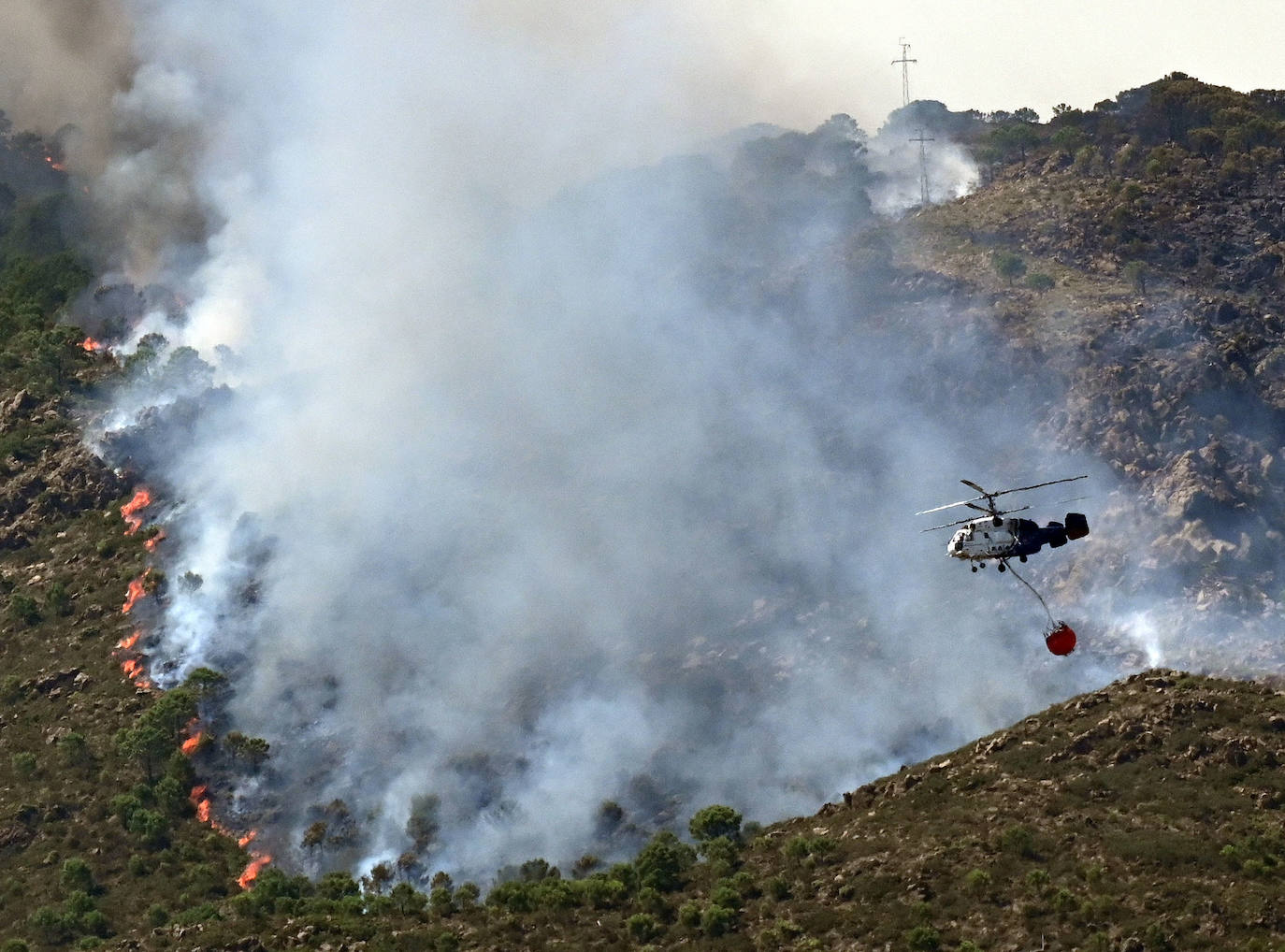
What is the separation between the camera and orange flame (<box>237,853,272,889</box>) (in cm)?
17738

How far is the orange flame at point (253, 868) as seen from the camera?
177 metres

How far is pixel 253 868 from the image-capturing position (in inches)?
7082

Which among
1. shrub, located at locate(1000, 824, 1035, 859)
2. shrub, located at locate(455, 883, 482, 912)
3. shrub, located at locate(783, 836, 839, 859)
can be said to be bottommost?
shrub, located at locate(1000, 824, 1035, 859)

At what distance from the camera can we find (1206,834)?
458ft

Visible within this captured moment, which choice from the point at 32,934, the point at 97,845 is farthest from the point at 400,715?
the point at 32,934

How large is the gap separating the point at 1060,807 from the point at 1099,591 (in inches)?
2149

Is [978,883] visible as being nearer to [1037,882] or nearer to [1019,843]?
[1037,882]

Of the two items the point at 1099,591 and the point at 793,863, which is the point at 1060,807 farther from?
the point at 1099,591

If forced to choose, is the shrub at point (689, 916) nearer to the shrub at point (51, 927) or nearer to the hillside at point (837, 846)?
the hillside at point (837, 846)

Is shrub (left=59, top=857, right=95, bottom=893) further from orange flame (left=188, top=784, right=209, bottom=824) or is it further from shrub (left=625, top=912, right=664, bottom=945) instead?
shrub (left=625, top=912, right=664, bottom=945)

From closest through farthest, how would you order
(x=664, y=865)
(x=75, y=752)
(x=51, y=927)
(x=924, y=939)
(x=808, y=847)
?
1. (x=924, y=939)
2. (x=808, y=847)
3. (x=664, y=865)
4. (x=51, y=927)
5. (x=75, y=752)

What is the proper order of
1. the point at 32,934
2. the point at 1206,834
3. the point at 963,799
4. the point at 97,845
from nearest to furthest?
the point at 1206,834 → the point at 963,799 → the point at 32,934 → the point at 97,845

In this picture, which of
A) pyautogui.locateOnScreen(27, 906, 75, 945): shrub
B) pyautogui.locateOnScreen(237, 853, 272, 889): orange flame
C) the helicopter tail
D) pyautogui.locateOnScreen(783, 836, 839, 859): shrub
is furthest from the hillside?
the helicopter tail

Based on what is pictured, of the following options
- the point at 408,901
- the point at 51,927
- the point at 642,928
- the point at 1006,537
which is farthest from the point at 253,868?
the point at 1006,537
